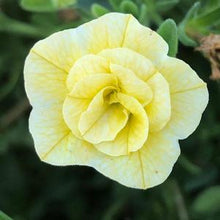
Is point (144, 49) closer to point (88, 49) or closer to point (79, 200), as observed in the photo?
point (88, 49)

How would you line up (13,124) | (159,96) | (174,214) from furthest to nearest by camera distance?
(13,124), (174,214), (159,96)

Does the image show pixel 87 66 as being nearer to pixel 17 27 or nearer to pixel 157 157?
pixel 157 157

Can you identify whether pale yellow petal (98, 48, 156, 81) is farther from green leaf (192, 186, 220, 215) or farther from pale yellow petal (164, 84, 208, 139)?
green leaf (192, 186, 220, 215)

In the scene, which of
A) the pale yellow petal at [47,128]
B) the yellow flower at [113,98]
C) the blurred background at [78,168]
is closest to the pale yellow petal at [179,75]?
the yellow flower at [113,98]

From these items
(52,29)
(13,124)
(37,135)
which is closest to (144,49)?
(37,135)

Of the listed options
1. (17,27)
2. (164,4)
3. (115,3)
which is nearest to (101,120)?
(115,3)
